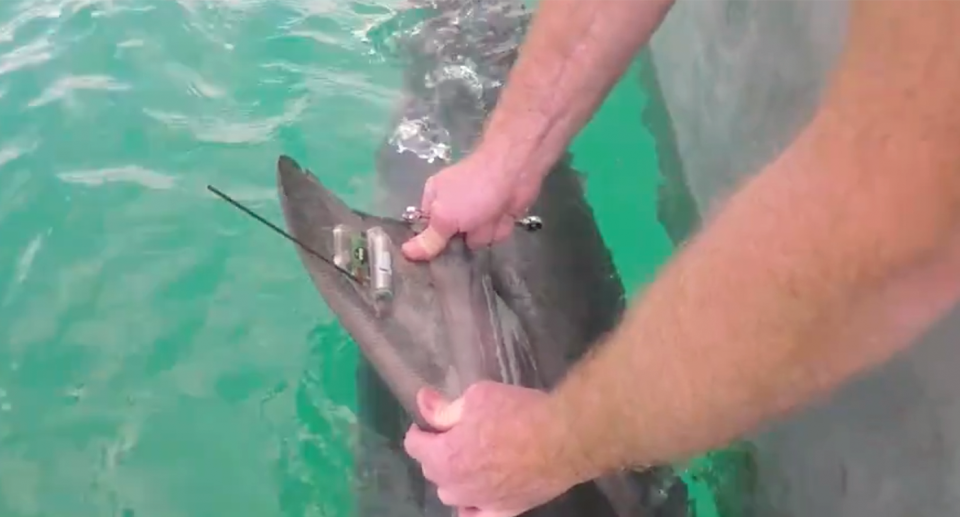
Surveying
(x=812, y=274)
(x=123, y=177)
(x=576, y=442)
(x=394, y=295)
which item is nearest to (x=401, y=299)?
(x=394, y=295)

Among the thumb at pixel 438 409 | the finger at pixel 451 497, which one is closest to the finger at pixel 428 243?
the thumb at pixel 438 409

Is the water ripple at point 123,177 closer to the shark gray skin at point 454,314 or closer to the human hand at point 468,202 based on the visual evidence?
the shark gray skin at point 454,314

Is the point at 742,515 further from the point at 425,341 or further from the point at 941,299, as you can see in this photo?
the point at 941,299

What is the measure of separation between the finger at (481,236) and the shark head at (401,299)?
19 millimetres

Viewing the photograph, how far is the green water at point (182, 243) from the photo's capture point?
2.54 metres

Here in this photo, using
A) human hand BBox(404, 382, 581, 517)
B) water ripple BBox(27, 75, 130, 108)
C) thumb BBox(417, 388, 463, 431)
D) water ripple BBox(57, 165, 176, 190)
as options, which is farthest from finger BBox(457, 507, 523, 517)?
water ripple BBox(27, 75, 130, 108)

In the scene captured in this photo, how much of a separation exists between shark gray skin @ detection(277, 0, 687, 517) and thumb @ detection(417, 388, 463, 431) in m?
0.04

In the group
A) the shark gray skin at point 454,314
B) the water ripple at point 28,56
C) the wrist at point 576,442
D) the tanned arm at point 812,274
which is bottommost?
the water ripple at point 28,56

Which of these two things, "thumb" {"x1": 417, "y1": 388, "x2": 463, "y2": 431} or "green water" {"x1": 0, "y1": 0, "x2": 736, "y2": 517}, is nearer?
"thumb" {"x1": 417, "y1": 388, "x2": 463, "y2": 431}

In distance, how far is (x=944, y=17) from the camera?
104 centimetres

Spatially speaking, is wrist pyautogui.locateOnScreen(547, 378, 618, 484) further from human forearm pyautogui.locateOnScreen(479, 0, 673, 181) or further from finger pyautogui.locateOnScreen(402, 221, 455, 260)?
human forearm pyautogui.locateOnScreen(479, 0, 673, 181)

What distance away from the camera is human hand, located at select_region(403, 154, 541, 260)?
207 cm

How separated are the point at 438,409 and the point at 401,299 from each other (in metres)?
0.32

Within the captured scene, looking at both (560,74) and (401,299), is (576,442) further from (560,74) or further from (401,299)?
(560,74)
